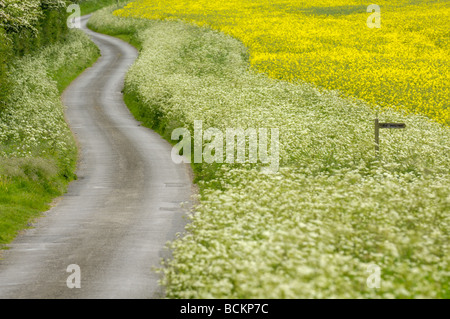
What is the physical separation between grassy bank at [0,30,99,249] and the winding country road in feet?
1.92

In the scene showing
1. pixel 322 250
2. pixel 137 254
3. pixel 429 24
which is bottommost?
pixel 137 254

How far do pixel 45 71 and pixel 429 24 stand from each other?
37619 millimetres

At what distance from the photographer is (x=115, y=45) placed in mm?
69562

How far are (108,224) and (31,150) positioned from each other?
9390mm

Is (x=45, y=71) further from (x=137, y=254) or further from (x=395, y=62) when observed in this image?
(x=137, y=254)

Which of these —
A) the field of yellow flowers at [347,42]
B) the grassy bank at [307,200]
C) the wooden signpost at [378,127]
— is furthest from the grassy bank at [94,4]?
the wooden signpost at [378,127]

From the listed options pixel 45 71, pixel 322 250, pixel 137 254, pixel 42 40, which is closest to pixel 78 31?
pixel 42 40

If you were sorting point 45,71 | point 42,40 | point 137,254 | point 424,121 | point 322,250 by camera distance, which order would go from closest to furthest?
point 322,250, point 137,254, point 424,121, point 45,71, point 42,40

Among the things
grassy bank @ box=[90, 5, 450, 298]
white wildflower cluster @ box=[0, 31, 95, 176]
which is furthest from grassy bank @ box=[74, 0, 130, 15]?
grassy bank @ box=[90, 5, 450, 298]

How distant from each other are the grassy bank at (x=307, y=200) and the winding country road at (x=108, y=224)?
3.31 feet

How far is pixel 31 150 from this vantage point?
92.5 feet

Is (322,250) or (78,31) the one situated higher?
(78,31)

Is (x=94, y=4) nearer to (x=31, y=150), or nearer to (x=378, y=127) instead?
(x=31, y=150)

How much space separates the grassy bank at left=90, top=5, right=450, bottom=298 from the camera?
37.6 ft
